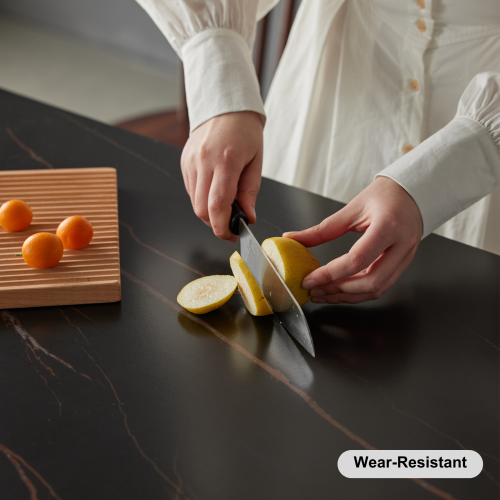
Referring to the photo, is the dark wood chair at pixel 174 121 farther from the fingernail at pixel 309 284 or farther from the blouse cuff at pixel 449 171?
the fingernail at pixel 309 284

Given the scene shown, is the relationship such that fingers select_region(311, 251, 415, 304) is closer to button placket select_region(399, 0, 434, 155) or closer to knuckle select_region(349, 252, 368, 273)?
knuckle select_region(349, 252, 368, 273)

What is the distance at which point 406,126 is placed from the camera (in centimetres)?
128

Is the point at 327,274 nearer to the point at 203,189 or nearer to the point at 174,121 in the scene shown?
the point at 203,189

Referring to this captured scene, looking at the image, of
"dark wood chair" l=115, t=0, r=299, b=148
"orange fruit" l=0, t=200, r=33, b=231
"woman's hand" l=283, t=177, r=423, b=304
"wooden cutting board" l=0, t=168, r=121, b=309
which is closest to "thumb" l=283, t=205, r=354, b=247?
"woman's hand" l=283, t=177, r=423, b=304

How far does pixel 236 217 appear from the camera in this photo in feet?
3.00

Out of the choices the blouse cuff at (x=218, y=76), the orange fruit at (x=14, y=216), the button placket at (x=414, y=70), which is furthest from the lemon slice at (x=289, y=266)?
the button placket at (x=414, y=70)

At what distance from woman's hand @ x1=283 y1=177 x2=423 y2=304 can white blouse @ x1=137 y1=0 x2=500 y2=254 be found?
3 centimetres

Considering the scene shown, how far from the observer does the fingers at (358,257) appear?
796 millimetres

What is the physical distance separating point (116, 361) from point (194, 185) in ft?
1.28

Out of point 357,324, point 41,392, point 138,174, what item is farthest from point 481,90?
point 41,392

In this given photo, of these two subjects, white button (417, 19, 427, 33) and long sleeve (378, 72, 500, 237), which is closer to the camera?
long sleeve (378, 72, 500, 237)

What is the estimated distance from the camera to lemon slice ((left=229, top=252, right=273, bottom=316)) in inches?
32.6

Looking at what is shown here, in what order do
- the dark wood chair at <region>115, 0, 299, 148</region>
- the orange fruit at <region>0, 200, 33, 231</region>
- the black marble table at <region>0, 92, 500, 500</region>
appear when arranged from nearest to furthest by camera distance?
the black marble table at <region>0, 92, 500, 500</region>, the orange fruit at <region>0, 200, 33, 231</region>, the dark wood chair at <region>115, 0, 299, 148</region>

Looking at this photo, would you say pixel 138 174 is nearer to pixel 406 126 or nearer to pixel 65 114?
pixel 65 114
